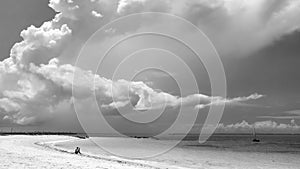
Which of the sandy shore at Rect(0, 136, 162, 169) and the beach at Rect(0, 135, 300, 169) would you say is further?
the beach at Rect(0, 135, 300, 169)

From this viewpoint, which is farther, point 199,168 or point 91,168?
point 199,168

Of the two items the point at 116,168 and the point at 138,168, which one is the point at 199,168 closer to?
the point at 138,168

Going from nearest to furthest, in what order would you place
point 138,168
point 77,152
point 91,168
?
point 91,168, point 138,168, point 77,152

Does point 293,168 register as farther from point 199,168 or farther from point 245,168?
point 199,168

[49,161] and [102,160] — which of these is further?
[102,160]

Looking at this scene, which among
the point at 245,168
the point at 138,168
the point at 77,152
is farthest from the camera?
the point at 77,152

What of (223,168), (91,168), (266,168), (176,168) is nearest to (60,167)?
(91,168)

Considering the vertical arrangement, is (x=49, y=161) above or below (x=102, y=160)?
above

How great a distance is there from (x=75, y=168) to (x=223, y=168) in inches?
768

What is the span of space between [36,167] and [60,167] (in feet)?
5.58

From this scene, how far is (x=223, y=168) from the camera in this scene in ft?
118

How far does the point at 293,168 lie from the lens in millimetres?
41812

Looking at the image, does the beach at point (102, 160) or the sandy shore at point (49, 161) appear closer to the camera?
the sandy shore at point (49, 161)

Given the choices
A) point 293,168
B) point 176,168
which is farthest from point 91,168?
point 293,168
